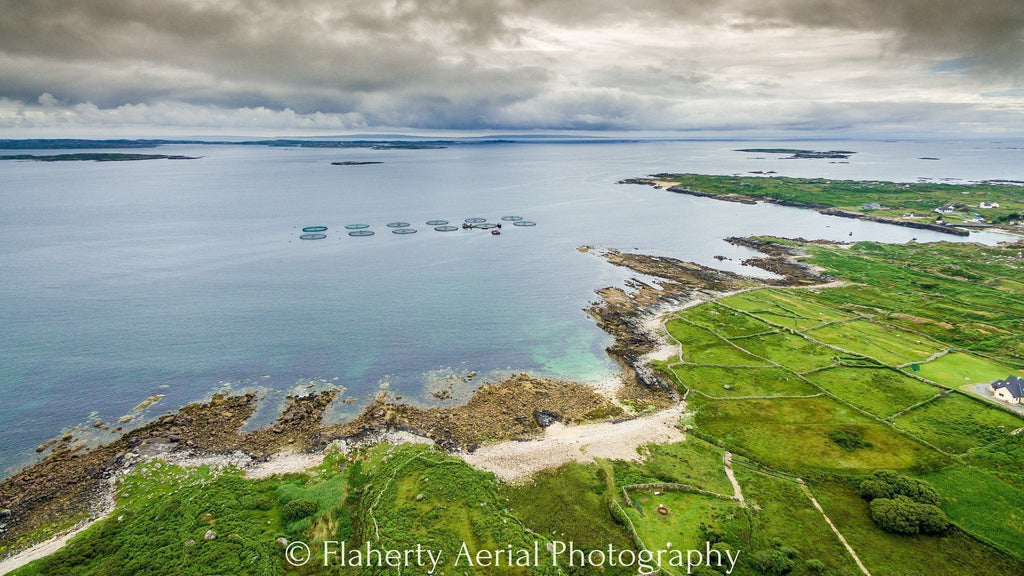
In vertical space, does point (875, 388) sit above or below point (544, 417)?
above

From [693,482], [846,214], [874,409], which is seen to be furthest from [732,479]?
[846,214]

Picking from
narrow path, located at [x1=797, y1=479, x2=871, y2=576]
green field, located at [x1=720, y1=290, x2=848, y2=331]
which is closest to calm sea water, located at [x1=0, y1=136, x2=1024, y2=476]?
green field, located at [x1=720, y1=290, x2=848, y2=331]

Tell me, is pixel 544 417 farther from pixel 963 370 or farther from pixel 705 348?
pixel 963 370

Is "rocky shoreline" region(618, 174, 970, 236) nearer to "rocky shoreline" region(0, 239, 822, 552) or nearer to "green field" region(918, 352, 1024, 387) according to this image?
"green field" region(918, 352, 1024, 387)

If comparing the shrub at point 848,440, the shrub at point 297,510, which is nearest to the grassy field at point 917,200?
the shrub at point 848,440

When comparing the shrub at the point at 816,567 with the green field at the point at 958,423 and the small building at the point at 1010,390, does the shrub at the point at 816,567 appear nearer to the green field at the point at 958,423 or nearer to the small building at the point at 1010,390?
the green field at the point at 958,423

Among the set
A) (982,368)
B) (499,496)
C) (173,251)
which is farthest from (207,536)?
(173,251)
